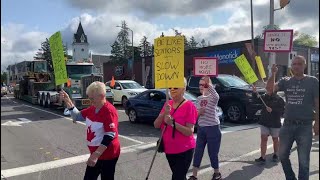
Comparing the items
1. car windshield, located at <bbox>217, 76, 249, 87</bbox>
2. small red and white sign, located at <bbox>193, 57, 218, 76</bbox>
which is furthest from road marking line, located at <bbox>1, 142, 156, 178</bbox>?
car windshield, located at <bbox>217, 76, 249, 87</bbox>

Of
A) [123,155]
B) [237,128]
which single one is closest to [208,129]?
[123,155]

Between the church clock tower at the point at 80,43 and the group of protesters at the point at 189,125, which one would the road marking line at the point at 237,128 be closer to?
the group of protesters at the point at 189,125

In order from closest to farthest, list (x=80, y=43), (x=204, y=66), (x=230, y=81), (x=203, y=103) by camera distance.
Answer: (x=203, y=103) < (x=204, y=66) < (x=230, y=81) < (x=80, y=43)

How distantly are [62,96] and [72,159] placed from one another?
3.58m

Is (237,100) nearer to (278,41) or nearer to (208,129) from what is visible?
(278,41)

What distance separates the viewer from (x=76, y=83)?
20.4 metres

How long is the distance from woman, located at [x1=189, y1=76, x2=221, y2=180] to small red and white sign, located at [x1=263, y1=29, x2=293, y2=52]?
1675 mm

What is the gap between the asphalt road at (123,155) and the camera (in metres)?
6.84

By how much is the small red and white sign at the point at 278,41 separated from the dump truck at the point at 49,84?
970 centimetres

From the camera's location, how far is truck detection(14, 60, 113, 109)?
1900 cm

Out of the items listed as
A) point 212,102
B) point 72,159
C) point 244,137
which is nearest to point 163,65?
point 212,102

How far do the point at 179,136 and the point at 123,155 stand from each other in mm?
4339

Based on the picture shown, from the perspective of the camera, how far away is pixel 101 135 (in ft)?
13.7

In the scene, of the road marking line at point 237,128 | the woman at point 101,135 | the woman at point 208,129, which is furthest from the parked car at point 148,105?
the woman at point 101,135
